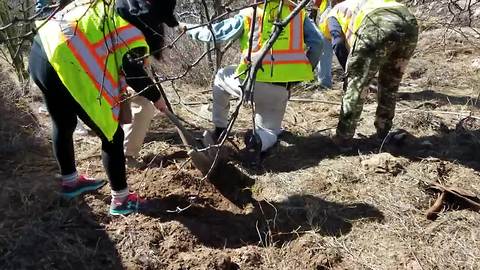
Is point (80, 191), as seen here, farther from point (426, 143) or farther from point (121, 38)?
point (426, 143)

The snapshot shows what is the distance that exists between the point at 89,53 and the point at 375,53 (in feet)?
7.15

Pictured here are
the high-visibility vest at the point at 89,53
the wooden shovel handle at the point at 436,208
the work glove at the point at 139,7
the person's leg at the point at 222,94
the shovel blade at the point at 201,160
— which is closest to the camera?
the high-visibility vest at the point at 89,53

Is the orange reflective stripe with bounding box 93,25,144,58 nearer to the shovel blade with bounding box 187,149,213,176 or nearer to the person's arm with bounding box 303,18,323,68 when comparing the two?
the shovel blade with bounding box 187,149,213,176

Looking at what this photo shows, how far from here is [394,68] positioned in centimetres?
449

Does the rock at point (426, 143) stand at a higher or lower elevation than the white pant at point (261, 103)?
lower

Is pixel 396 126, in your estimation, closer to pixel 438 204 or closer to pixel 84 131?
pixel 438 204

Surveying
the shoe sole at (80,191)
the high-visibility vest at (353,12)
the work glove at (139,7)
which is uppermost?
the work glove at (139,7)

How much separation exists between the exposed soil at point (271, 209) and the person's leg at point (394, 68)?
0.21m

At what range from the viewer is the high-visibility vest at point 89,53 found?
300 cm

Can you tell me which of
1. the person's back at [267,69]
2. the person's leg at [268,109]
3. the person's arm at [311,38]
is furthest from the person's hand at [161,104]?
the person's arm at [311,38]

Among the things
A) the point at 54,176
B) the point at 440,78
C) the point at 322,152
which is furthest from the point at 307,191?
the point at 440,78

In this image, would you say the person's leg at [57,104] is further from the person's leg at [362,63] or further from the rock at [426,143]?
the rock at [426,143]

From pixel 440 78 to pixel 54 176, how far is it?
14.4ft

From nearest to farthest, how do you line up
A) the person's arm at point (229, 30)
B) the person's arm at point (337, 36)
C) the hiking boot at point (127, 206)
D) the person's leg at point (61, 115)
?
the person's leg at point (61, 115) → the hiking boot at point (127, 206) → the person's arm at point (229, 30) → the person's arm at point (337, 36)
